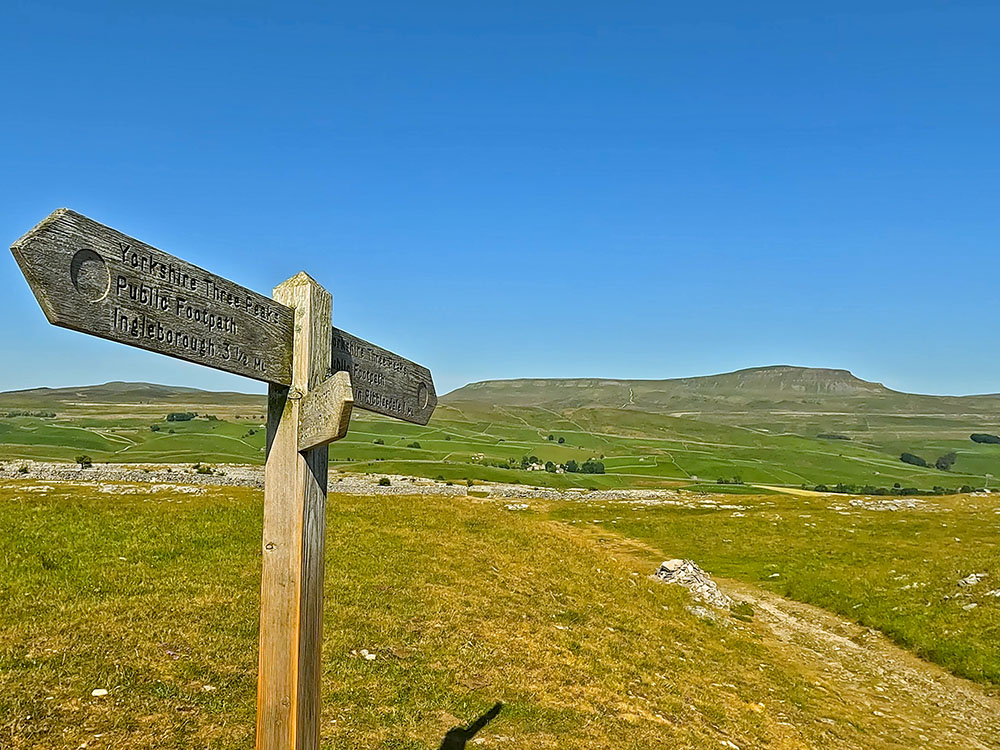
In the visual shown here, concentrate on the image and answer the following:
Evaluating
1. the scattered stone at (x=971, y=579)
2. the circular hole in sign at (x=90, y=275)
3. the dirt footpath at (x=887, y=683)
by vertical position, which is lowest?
the dirt footpath at (x=887, y=683)

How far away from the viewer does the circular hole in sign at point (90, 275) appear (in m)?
3.47

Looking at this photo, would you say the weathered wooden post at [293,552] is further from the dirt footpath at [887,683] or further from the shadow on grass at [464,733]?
the dirt footpath at [887,683]

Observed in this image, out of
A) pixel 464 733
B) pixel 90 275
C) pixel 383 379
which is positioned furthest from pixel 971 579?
pixel 90 275

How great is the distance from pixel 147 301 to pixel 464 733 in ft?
27.2

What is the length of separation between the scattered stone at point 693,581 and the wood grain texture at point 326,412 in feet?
69.4

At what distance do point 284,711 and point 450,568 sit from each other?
14682mm

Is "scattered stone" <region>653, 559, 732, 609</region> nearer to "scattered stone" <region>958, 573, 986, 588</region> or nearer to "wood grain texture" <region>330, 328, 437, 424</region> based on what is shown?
"scattered stone" <region>958, 573, 986, 588</region>

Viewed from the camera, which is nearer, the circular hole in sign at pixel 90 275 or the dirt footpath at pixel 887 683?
the circular hole in sign at pixel 90 275

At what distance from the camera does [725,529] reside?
131 feet

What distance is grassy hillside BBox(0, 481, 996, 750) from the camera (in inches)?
358

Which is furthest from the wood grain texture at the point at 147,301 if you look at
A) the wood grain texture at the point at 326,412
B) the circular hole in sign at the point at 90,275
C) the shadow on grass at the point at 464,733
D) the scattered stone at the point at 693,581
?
the scattered stone at the point at 693,581

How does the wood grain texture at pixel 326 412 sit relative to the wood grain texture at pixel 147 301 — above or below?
below

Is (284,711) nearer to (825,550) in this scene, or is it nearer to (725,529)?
(825,550)

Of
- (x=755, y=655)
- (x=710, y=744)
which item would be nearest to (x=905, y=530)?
(x=755, y=655)
